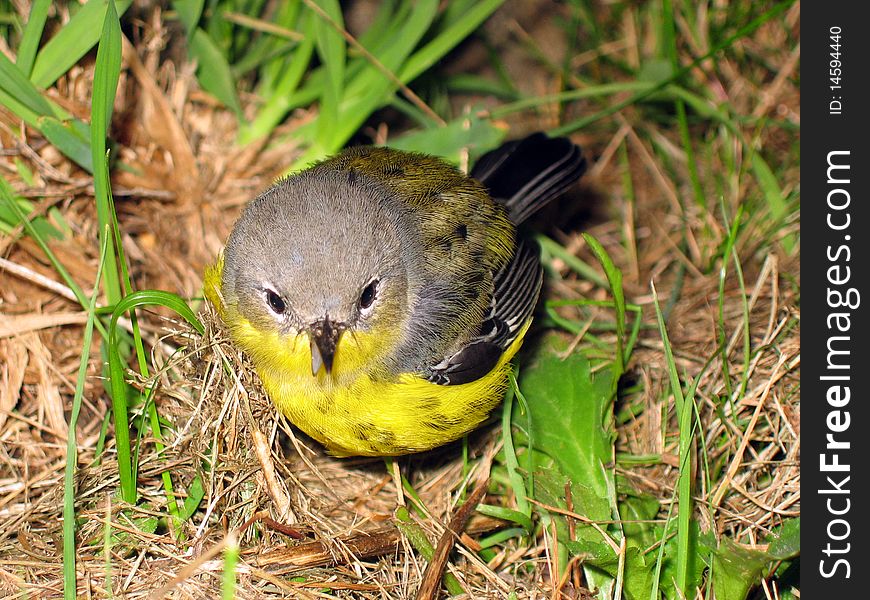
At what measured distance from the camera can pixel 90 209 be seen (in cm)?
405

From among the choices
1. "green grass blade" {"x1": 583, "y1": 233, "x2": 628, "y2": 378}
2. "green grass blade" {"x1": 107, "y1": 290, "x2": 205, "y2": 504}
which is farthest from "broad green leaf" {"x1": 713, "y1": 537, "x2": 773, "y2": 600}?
"green grass blade" {"x1": 107, "y1": 290, "x2": 205, "y2": 504}

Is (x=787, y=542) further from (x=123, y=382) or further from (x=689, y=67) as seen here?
(x=123, y=382)

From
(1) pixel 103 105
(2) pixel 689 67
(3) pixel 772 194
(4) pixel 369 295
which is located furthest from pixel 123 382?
(3) pixel 772 194

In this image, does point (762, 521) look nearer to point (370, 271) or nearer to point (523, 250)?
point (523, 250)

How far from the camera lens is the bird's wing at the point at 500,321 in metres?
3.36

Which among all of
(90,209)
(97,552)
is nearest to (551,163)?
(90,209)

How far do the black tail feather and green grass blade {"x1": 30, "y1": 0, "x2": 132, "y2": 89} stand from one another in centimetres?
184

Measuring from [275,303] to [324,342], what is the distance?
0.30 m

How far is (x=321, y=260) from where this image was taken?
2896mm

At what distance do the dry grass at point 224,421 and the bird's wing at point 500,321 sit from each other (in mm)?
602

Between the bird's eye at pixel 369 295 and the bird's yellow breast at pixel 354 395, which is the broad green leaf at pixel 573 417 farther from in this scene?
the bird's eye at pixel 369 295

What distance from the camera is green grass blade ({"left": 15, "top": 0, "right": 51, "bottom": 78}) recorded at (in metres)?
3.60

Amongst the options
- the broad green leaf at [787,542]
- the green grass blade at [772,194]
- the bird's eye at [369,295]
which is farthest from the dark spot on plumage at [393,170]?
the green grass blade at [772,194]

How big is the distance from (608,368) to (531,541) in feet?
3.23
